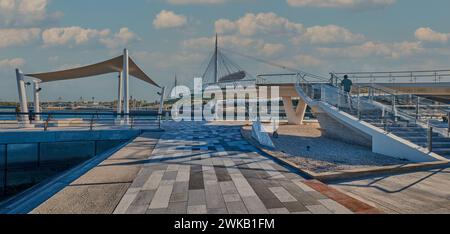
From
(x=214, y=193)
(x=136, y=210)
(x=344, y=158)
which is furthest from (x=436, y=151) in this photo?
(x=136, y=210)

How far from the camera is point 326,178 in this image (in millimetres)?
5820

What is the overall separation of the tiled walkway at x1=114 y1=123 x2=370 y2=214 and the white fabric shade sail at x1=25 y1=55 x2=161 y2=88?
37.4 ft

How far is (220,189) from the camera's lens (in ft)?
16.3

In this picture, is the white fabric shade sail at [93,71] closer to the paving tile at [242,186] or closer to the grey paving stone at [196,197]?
the paving tile at [242,186]

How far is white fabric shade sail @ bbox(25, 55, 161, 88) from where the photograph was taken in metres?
17.2

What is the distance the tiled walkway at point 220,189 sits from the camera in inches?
159

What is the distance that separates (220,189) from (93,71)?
17007 millimetres

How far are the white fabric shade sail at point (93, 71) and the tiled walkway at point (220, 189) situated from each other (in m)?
11.4

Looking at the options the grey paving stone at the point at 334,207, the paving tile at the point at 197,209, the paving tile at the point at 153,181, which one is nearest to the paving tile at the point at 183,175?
the paving tile at the point at 153,181

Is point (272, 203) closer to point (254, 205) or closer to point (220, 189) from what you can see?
point (254, 205)

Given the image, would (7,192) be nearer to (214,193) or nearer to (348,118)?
(214,193)

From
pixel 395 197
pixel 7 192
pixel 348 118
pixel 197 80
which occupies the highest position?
pixel 197 80

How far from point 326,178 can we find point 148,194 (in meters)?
3.60

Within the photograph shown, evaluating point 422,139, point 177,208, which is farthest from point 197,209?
point 422,139
